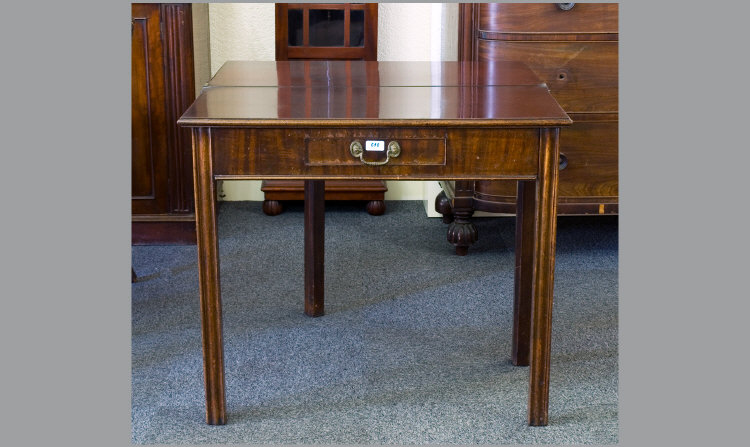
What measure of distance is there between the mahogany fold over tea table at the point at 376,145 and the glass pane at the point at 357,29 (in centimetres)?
164

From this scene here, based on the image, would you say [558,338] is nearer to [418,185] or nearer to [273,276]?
[273,276]

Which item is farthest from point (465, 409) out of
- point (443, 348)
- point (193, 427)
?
point (193, 427)

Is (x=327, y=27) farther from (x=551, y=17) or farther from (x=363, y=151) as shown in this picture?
(x=363, y=151)

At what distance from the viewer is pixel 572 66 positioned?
12.9 feet

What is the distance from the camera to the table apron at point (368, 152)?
2.70 m

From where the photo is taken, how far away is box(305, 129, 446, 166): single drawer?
2697mm

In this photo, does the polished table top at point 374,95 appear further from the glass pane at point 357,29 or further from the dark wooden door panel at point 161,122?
the glass pane at point 357,29

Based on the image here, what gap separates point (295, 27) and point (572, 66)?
4.10 ft

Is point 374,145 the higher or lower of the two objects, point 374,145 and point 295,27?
the lower

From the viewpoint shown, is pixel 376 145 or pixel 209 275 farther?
pixel 209 275

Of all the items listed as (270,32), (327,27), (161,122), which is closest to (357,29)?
(327,27)

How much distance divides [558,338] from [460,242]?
837 millimetres

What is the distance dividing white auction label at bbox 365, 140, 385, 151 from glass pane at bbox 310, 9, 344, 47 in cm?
206

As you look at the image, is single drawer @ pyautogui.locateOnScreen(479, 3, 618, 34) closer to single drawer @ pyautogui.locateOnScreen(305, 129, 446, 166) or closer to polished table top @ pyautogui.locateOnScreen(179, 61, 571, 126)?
polished table top @ pyautogui.locateOnScreen(179, 61, 571, 126)
